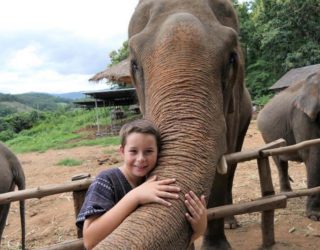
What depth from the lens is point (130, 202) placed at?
186 centimetres

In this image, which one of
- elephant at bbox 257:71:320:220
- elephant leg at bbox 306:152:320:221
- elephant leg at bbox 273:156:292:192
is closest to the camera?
elephant leg at bbox 306:152:320:221

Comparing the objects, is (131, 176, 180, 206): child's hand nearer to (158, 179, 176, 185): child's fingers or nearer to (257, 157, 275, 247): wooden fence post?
(158, 179, 176, 185): child's fingers

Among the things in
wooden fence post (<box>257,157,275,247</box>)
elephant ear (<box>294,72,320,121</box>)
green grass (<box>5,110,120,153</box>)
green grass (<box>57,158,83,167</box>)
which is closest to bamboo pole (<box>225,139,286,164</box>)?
wooden fence post (<box>257,157,275,247</box>)

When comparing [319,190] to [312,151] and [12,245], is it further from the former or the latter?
[12,245]

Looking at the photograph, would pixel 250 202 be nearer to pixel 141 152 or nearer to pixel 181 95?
pixel 181 95

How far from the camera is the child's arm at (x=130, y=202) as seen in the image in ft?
6.09

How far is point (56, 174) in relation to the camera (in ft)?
35.8

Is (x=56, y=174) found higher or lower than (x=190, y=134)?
lower

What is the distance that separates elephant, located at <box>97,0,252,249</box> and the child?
49 mm

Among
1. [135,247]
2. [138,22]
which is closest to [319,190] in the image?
[138,22]

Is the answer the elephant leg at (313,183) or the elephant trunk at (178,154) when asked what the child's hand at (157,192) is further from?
the elephant leg at (313,183)

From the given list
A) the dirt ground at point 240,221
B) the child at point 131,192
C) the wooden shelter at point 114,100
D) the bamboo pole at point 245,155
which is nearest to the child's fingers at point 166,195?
the child at point 131,192

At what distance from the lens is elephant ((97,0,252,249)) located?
69.8 inches

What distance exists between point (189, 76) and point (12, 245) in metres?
4.16
